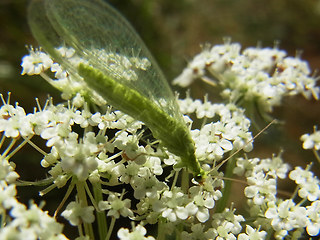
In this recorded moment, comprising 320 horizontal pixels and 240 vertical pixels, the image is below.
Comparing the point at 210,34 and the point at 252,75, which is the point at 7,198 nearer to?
the point at 252,75

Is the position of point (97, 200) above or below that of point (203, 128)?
below

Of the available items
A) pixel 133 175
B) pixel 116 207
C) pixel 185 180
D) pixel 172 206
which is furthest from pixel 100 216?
pixel 185 180

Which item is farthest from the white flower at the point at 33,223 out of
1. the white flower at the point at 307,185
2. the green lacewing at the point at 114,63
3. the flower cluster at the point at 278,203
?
the white flower at the point at 307,185

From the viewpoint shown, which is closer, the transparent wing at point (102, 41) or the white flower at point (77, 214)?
the white flower at point (77, 214)

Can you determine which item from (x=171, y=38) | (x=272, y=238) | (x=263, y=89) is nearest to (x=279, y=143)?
(x=263, y=89)

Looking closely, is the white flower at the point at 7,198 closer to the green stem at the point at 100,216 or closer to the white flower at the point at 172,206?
the green stem at the point at 100,216

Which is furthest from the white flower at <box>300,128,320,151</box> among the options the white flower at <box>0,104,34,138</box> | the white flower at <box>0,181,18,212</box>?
the white flower at <box>0,181,18,212</box>

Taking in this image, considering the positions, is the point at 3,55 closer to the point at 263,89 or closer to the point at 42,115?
the point at 42,115
